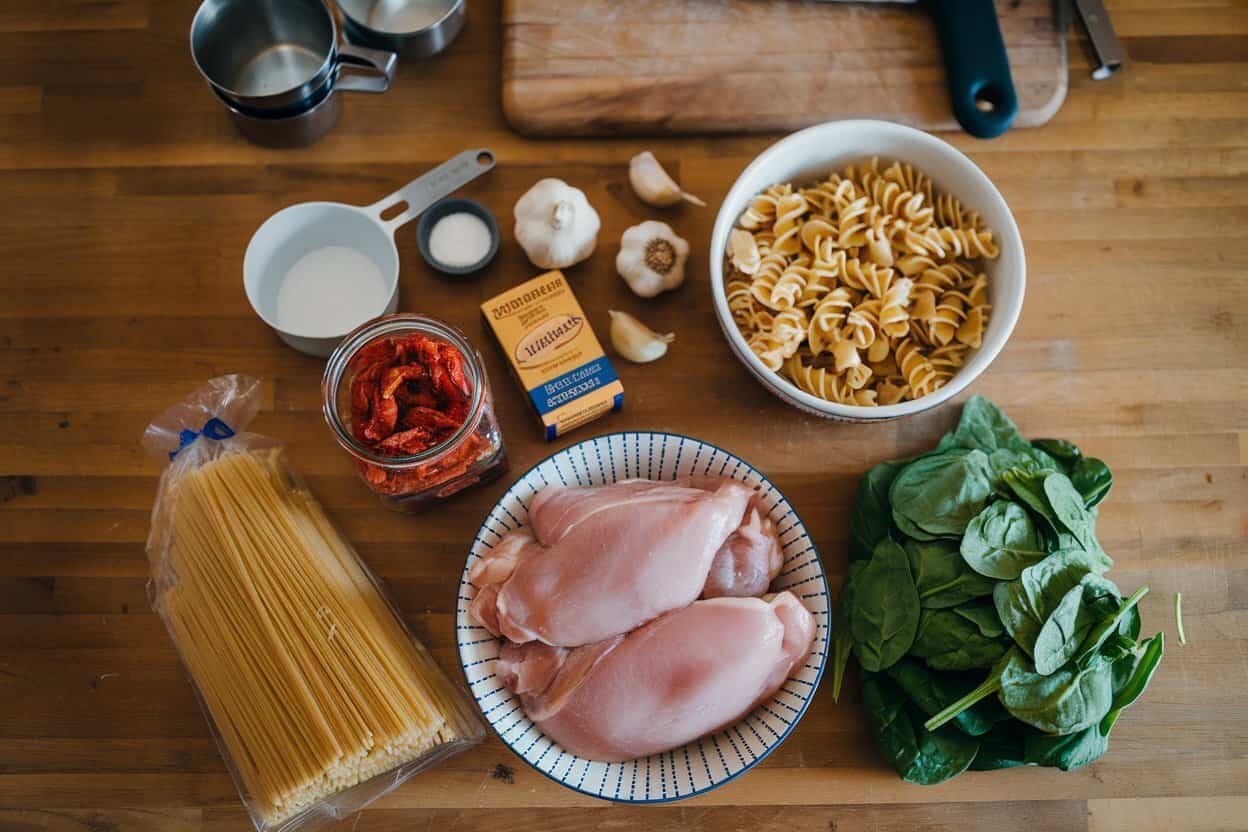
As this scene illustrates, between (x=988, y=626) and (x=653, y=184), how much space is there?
2.64 feet

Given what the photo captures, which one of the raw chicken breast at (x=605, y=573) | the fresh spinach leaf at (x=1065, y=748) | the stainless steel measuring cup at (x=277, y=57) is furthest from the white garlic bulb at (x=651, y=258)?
the fresh spinach leaf at (x=1065, y=748)

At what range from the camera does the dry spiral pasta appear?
133 centimetres

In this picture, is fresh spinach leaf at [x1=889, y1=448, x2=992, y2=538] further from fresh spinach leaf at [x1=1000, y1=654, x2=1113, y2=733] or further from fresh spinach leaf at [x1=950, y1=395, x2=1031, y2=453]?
fresh spinach leaf at [x1=1000, y1=654, x2=1113, y2=733]

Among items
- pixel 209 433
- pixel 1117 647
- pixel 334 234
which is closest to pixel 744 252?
pixel 334 234

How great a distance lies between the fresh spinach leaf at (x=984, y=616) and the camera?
1.18m

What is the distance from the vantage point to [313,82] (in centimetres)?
137

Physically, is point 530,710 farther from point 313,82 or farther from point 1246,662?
point 1246,662

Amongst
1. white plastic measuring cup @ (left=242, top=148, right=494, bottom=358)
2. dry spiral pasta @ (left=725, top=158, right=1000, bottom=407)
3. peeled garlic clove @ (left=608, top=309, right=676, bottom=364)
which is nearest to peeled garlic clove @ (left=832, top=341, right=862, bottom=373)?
dry spiral pasta @ (left=725, top=158, right=1000, bottom=407)

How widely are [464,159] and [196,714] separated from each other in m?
0.93

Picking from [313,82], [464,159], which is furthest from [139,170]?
[464,159]

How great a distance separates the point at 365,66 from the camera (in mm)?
1462

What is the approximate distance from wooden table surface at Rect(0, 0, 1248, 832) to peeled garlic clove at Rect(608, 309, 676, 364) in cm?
4

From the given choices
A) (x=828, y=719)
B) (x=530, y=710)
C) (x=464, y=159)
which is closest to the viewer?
(x=530, y=710)

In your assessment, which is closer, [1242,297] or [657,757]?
[657,757]
